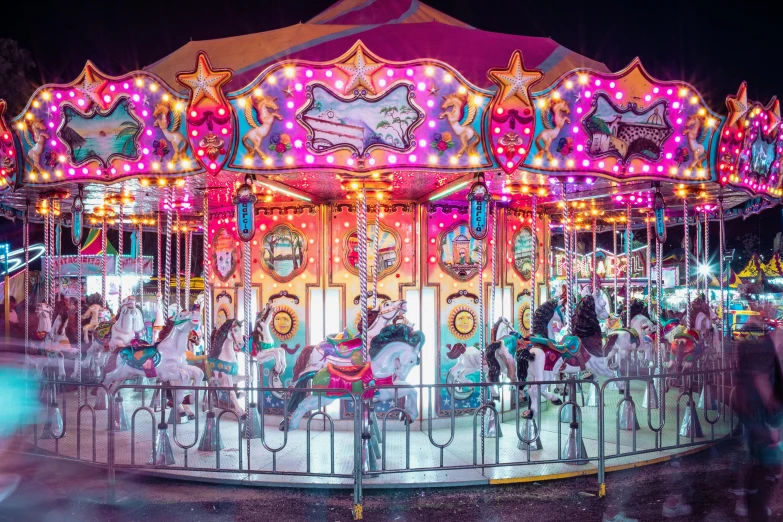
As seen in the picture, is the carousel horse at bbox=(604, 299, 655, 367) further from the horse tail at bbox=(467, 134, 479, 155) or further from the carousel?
the horse tail at bbox=(467, 134, 479, 155)

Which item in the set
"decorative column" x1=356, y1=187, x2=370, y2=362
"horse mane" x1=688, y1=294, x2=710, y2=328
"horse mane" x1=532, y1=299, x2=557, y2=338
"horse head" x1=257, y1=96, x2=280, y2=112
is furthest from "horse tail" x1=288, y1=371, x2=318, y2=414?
"horse mane" x1=688, y1=294, x2=710, y2=328

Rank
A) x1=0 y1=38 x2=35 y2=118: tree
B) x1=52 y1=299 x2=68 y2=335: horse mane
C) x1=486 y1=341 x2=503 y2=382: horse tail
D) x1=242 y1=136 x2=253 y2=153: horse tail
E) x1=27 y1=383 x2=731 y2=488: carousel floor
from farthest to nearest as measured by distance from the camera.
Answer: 1. x1=0 y1=38 x2=35 y2=118: tree
2. x1=52 y1=299 x2=68 y2=335: horse mane
3. x1=486 y1=341 x2=503 y2=382: horse tail
4. x1=242 y1=136 x2=253 y2=153: horse tail
5. x1=27 y1=383 x2=731 y2=488: carousel floor

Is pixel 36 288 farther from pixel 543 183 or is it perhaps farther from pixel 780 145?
pixel 780 145

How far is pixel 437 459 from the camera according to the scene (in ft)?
26.6

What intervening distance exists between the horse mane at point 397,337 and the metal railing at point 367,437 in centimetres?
61

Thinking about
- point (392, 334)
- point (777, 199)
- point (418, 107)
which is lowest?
point (392, 334)

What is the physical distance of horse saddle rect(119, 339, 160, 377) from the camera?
9.36m

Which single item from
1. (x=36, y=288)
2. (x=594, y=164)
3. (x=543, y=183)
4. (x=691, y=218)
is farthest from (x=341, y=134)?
(x=36, y=288)

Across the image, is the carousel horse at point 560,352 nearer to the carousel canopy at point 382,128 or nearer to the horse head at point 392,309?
the horse head at point 392,309

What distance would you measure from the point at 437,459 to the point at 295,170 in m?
3.95

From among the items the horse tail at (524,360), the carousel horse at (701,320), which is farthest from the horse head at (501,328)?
the carousel horse at (701,320)

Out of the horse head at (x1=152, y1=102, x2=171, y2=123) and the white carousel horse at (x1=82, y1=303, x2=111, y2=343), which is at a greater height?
the horse head at (x1=152, y1=102, x2=171, y2=123)

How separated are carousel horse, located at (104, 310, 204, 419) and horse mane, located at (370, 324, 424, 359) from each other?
2.75m

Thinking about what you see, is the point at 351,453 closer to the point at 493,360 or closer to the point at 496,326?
the point at 493,360
